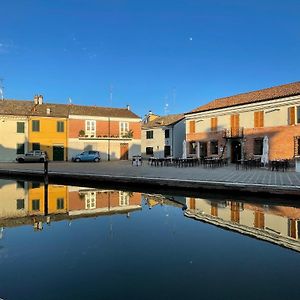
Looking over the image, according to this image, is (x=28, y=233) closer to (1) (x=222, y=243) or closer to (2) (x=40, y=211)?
(2) (x=40, y=211)

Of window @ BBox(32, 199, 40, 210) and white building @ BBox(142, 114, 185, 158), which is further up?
white building @ BBox(142, 114, 185, 158)

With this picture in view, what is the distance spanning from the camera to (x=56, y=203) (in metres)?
11.7

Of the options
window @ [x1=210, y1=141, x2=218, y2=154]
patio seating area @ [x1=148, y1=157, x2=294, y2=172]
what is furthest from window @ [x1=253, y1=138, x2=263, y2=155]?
window @ [x1=210, y1=141, x2=218, y2=154]

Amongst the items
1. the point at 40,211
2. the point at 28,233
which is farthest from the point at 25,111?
the point at 28,233

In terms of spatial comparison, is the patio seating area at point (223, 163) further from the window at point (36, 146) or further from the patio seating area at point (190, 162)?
the window at point (36, 146)

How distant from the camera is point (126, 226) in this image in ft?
27.5

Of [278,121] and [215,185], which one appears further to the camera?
[278,121]

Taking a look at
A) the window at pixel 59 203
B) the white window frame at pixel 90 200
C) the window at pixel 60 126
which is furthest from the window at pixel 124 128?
the window at pixel 59 203

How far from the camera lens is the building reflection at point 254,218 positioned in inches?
286

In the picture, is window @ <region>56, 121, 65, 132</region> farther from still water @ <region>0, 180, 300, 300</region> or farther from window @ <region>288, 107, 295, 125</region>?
still water @ <region>0, 180, 300, 300</region>

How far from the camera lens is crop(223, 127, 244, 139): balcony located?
98.2ft

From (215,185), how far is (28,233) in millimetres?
7105

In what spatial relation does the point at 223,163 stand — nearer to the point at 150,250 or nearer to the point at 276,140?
the point at 276,140

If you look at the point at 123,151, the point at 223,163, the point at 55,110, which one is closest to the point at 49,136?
the point at 55,110
